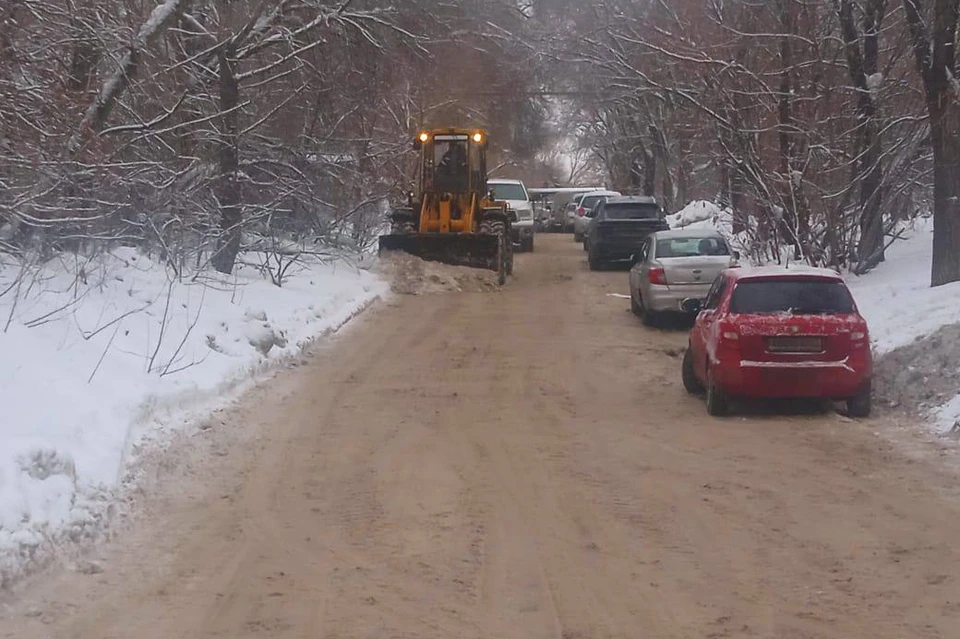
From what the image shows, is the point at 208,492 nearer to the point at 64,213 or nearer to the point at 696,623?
the point at 696,623

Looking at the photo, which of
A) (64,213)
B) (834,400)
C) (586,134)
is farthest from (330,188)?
(586,134)

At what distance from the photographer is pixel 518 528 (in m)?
7.91

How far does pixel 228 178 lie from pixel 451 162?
24.3ft

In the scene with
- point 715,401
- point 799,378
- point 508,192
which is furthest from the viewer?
point 508,192

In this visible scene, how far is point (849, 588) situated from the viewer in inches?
260

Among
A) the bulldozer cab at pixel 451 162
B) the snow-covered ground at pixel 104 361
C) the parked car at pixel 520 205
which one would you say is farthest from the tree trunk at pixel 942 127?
the parked car at pixel 520 205

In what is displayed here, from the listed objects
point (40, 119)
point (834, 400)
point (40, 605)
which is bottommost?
point (40, 605)

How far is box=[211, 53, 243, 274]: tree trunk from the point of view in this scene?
2095cm

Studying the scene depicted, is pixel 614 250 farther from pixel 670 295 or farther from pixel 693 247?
pixel 670 295

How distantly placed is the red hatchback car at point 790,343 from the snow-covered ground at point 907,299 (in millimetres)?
922

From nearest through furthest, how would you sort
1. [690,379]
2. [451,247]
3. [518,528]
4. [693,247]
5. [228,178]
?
[518,528] < [690,379] < [693,247] < [228,178] < [451,247]

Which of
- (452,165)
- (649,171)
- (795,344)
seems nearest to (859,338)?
(795,344)

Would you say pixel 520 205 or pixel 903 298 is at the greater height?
pixel 520 205

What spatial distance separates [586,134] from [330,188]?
44326 millimetres
